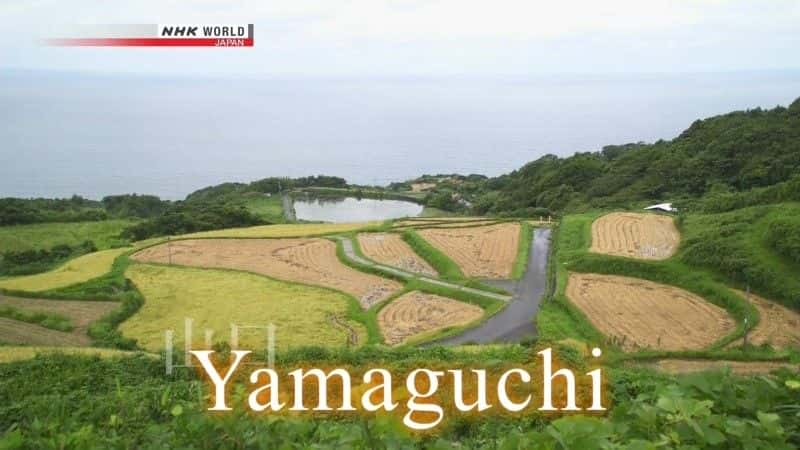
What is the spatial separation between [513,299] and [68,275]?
55.5 ft

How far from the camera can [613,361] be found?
13531mm

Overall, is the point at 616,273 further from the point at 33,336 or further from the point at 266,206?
the point at 266,206

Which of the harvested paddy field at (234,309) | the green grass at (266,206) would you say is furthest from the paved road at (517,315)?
the green grass at (266,206)

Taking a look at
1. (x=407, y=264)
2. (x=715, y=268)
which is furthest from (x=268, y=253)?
(x=715, y=268)

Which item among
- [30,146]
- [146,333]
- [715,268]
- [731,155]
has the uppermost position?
[30,146]

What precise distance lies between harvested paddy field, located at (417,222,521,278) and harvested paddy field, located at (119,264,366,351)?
601cm

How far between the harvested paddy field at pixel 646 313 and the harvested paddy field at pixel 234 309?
7039mm

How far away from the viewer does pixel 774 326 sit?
17.5 m

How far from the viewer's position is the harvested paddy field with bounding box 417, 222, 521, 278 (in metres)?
25.2

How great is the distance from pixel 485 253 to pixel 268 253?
9774 mm

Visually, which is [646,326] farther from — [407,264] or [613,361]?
[407,264]

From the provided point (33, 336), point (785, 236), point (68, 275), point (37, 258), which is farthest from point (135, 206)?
point (785, 236)

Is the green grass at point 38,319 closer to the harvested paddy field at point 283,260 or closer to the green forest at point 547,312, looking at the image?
the green forest at point 547,312

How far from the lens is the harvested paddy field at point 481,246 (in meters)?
25.2
